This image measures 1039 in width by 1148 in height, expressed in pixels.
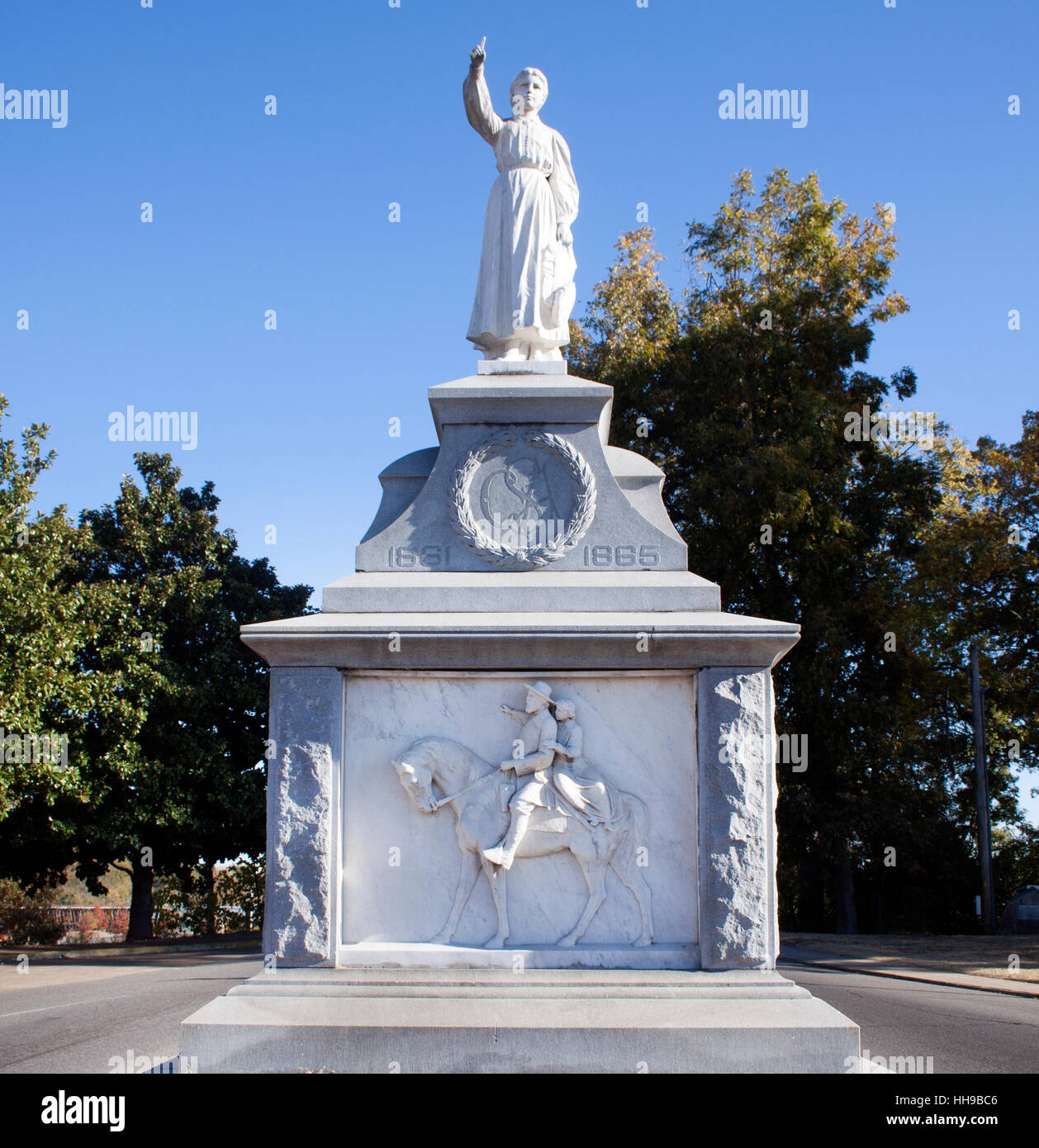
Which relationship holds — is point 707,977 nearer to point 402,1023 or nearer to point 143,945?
point 402,1023

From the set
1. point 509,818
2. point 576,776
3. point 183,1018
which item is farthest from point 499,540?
point 183,1018

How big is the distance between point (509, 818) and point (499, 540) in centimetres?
190

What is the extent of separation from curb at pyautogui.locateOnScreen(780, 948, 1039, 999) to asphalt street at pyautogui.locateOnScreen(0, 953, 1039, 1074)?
0.25 m

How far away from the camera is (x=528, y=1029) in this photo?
6.25 metres

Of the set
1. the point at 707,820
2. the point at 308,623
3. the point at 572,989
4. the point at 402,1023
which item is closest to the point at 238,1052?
the point at 402,1023

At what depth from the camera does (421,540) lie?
7.74 m

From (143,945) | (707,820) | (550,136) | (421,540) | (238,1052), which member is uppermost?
(550,136)

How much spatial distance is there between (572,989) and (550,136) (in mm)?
6303

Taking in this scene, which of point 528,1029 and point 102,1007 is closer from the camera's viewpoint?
point 528,1029

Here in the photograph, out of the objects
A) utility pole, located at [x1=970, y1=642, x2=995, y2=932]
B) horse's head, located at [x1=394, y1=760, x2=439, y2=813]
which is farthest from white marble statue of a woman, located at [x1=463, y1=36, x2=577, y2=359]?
utility pole, located at [x1=970, y1=642, x2=995, y2=932]

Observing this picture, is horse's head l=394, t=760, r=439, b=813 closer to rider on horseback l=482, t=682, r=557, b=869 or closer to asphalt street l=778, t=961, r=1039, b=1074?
rider on horseback l=482, t=682, r=557, b=869

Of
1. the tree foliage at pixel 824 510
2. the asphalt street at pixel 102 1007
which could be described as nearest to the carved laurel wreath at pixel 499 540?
the asphalt street at pixel 102 1007

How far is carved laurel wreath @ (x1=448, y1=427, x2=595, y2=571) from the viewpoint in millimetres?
7625

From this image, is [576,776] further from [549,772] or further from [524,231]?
[524,231]
